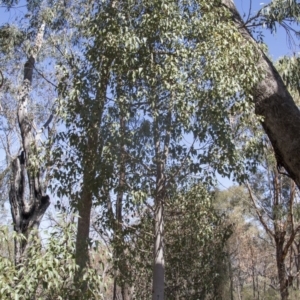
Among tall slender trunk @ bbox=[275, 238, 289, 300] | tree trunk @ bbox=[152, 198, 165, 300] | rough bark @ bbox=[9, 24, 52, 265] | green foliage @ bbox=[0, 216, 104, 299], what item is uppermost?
rough bark @ bbox=[9, 24, 52, 265]

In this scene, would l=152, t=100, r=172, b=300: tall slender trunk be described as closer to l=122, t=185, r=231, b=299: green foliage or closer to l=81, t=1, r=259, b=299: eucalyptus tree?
l=81, t=1, r=259, b=299: eucalyptus tree

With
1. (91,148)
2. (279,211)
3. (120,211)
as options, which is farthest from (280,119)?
(279,211)

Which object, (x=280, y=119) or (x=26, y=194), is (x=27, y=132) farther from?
(x=280, y=119)

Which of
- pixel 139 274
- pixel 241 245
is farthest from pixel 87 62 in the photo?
pixel 241 245

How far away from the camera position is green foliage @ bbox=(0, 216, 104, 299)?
3.44 metres

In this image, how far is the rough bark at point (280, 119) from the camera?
146 inches

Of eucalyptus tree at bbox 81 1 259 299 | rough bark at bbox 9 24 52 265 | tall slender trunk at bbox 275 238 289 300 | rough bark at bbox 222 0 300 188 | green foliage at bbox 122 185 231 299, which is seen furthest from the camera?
tall slender trunk at bbox 275 238 289 300

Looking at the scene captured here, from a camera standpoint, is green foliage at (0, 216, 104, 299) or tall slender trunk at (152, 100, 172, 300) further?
tall slender trunk at (152, 100, 172, 300)

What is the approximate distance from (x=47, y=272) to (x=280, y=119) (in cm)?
210

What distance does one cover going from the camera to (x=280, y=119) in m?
3.90

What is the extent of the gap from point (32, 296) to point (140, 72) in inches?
109

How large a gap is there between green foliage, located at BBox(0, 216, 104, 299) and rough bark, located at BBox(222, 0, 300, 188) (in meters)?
1.70

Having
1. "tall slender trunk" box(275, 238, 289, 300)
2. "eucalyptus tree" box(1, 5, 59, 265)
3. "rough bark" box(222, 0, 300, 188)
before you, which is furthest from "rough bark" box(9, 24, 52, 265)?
"tall slender trunk" box(275, 238, 289, 300)

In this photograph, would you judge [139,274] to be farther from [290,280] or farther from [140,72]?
[290,280]
